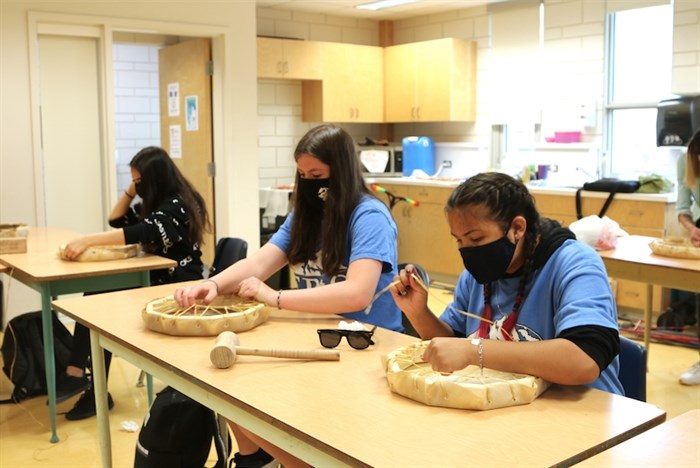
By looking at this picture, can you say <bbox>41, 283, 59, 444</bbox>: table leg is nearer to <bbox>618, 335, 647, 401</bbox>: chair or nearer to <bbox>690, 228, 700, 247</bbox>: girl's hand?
<bbox>618, 335, 647, 401</bbox>: chair

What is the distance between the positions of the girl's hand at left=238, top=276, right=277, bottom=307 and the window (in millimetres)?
4296

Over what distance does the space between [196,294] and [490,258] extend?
101cm

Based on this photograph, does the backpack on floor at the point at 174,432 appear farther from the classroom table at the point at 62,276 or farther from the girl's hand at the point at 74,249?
the girl's hand at the point at 74,249

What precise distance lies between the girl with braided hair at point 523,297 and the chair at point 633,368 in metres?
0.08

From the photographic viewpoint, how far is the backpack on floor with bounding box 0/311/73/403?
4.01 m

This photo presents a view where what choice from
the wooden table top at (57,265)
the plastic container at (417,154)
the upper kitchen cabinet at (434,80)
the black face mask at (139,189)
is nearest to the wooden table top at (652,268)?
the wooden table top at (57,265)

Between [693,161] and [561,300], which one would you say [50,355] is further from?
[693,161]

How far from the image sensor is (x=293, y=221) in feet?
8.75

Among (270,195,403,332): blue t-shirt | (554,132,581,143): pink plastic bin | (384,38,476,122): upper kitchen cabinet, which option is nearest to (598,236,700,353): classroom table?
(270,195,403,332): blue t-shirt

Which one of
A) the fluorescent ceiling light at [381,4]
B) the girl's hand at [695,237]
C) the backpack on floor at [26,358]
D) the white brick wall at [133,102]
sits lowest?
the backpack on floor at [26,358]

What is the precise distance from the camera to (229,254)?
369 centimetres

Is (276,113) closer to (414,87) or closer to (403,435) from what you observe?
(414,87)

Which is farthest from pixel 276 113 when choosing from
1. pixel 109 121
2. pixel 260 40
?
pixel 109 121

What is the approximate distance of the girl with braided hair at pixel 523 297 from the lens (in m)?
1.63
